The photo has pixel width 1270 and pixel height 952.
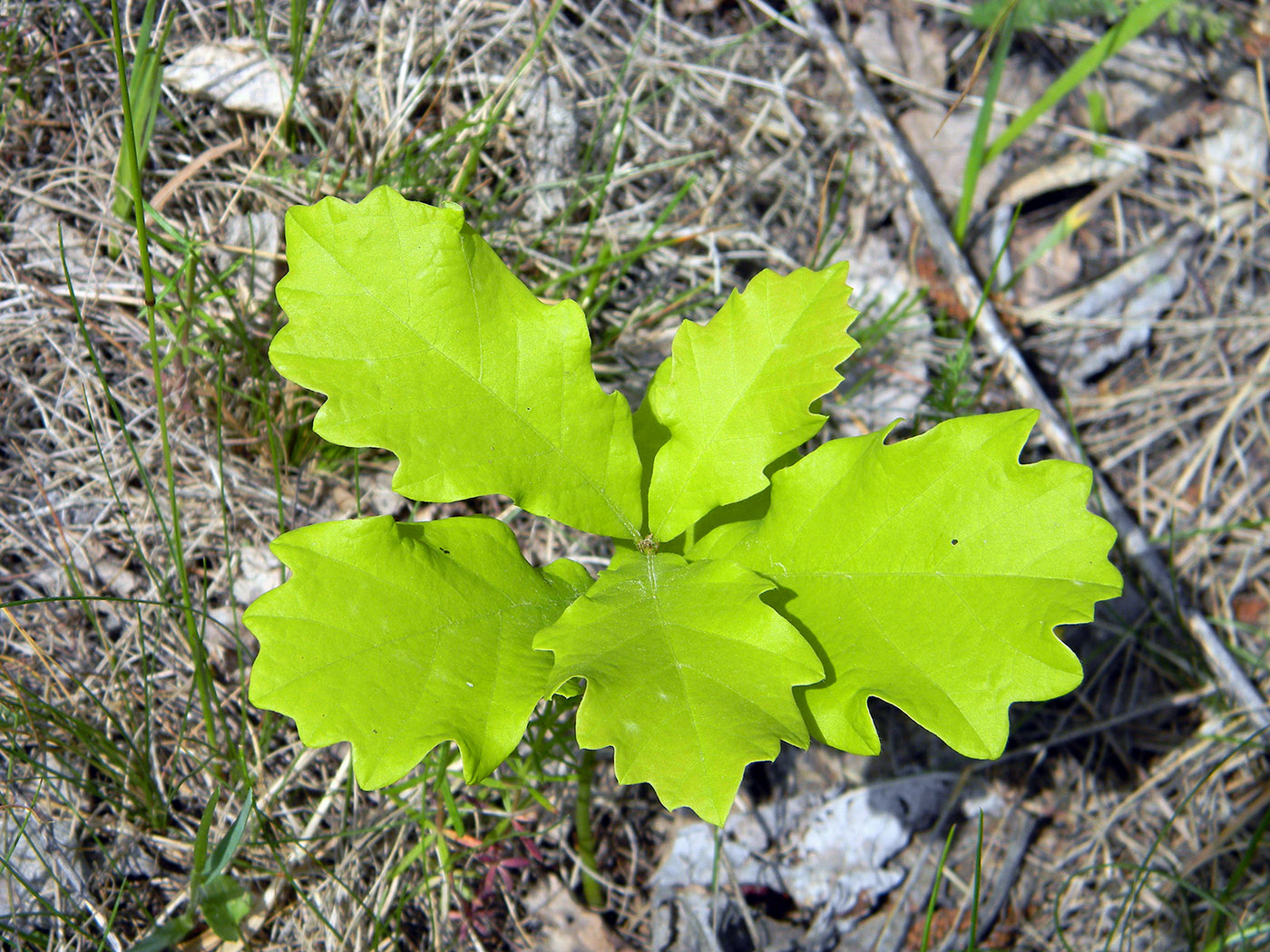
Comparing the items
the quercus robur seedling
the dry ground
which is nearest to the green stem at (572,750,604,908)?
the dry ground

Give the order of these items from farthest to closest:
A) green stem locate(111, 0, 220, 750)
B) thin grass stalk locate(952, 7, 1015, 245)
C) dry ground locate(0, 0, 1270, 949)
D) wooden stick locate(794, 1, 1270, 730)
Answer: wooden stick locate(794, 1, 1270, 730)
thin grass stalk locate(952, 7, 1015, 245)
dry ground locate(0, 0, 1270, 949)
green stem locate(111, 0, 220, 750)

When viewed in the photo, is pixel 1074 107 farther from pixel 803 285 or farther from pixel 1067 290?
pixel 803 285

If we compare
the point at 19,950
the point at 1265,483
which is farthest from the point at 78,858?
the point at 1265,483

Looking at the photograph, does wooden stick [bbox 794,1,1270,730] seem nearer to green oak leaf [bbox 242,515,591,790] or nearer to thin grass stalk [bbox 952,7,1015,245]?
thin grass stalk [bbox 952,7,1015,245]

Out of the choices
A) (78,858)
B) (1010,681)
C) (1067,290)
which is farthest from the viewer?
(1067,290)

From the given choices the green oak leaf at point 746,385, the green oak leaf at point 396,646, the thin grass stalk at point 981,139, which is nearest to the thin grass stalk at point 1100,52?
the thin grass stalk at point 981,139
